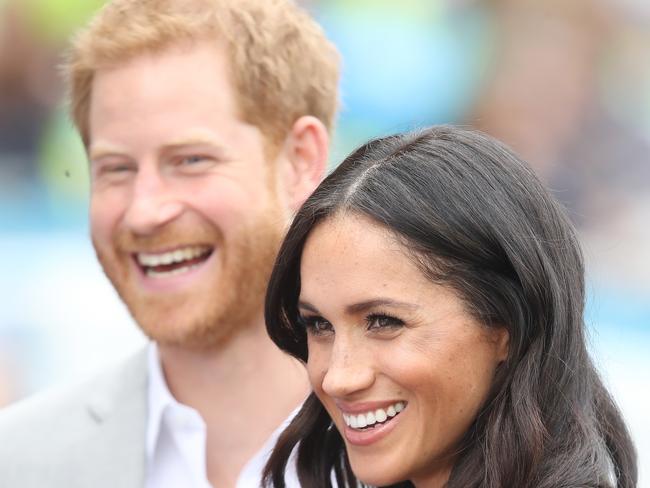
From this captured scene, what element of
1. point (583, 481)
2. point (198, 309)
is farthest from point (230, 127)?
point (583, 481)

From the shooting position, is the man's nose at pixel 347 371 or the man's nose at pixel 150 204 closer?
the man's nose at pixel 347 371

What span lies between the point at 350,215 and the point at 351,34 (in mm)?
4033

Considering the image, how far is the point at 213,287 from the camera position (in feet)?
10.0

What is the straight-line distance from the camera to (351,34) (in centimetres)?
615

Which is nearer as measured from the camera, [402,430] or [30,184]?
[402,430]

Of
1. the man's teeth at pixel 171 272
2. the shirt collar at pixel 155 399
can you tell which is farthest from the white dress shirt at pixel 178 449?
the man's teeth at pixel 171 272

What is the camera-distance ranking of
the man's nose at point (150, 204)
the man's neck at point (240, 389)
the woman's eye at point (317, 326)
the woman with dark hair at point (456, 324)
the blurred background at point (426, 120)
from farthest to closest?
the blurred background at point (426, 120) < the man's neck at point (240, 389) < the man's nose at point (150, 204) < the woman's eye at point (317, 326) < the woman with dark hair at point (456, 324)

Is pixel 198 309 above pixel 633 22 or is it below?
below

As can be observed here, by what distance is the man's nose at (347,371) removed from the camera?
2.16 m

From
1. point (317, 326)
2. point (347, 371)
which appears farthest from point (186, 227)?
point (347, 371)

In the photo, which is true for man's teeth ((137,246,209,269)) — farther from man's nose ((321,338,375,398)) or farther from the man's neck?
man's nose ((321,338,375,398))

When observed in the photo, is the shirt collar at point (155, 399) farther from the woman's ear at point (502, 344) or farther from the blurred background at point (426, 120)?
the blurred background at point (426, 120)

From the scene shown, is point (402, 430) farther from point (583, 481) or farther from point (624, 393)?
point (624, 393)

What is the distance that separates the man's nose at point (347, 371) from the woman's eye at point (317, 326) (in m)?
0.09
